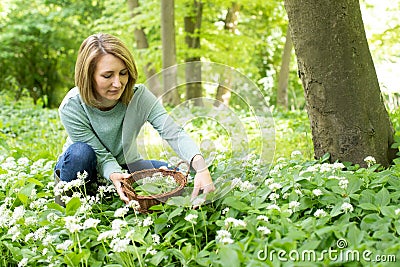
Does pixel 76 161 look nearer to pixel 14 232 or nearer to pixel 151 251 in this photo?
pixel 14 232

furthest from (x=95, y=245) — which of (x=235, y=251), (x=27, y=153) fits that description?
(x=27, y=153)

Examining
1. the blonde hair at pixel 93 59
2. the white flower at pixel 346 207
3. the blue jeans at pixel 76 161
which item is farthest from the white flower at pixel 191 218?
the blonde hair at pixel 93 59

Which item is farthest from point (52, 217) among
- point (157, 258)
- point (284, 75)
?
point (284, 75)

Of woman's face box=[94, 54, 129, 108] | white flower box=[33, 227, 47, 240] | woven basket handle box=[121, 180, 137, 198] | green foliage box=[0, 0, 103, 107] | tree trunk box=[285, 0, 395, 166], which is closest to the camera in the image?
white flower box=[33, 227, 47, 240]

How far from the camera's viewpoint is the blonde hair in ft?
8.58

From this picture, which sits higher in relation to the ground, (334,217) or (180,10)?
(180,10)

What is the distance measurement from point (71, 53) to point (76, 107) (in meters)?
12.1

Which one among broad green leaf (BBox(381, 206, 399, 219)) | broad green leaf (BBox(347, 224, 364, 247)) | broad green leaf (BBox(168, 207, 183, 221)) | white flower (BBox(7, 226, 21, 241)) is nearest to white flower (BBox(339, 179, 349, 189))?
broad green leaf (BBox(381, 206, 399, 219))

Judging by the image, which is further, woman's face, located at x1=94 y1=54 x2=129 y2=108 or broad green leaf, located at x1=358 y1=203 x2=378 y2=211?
woman's face, located at x1=94 y1=54 x2=129 y2=108

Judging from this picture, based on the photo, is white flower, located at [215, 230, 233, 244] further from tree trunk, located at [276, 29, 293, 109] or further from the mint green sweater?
tree trunk, located at [276, 29, 293, 109]

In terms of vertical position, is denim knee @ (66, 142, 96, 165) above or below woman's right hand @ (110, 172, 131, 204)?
above

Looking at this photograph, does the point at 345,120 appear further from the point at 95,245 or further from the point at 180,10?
the point at 180,10

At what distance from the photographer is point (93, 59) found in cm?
262

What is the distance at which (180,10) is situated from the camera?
8.97m
